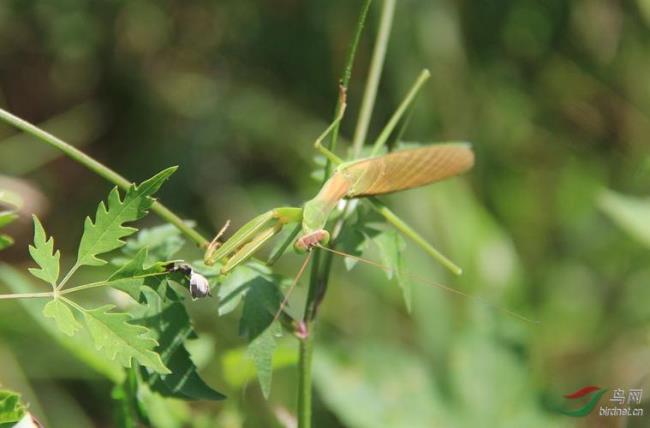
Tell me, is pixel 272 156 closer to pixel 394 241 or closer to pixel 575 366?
pixel 575 366

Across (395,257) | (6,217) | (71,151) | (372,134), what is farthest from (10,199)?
(372,134)

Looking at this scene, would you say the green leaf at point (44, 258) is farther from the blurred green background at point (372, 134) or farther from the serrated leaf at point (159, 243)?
the blurred green background at point (372, 134)

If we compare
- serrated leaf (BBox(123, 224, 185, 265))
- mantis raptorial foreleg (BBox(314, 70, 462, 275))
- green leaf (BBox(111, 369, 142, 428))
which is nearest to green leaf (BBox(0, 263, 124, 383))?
green leaf (BBox(111, 369, 142, 428))

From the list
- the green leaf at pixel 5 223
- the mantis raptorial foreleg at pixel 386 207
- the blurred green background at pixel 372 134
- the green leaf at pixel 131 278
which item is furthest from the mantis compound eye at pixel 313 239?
the blurred green background at pixel 372 134

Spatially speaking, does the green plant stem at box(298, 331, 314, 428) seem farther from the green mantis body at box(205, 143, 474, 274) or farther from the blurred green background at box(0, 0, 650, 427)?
the blurred green background at box(0, 0, 650, 427)

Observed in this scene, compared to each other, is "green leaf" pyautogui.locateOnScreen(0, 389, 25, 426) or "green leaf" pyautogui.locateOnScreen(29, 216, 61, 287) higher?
"green leaf" pyautogui.locateOnScreen(29, 216, 61, 287)

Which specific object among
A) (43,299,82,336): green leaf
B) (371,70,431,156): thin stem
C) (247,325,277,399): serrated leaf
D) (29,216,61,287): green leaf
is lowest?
(247,325,277,399): serrated leaf

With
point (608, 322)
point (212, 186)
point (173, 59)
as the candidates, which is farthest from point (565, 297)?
point (173, 59)
